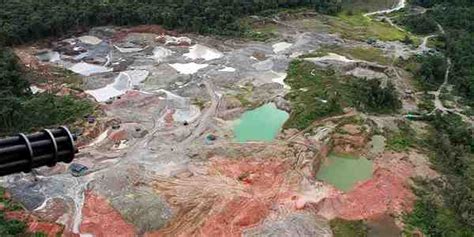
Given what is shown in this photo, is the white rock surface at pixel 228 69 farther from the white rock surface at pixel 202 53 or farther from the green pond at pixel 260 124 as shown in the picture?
the green pond at pixel 260 124

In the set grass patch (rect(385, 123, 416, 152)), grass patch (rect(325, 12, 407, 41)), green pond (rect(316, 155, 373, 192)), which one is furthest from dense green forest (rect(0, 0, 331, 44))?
green pond (rect(316, 155, 373, 192))

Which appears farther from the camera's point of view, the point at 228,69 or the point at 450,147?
the point at 228,69

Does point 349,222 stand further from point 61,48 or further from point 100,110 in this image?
point 61,48

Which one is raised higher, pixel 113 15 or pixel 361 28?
pixel 113 15

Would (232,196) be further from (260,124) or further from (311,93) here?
(311,93)

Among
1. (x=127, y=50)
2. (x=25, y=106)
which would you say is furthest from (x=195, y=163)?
(x=127, y=50)

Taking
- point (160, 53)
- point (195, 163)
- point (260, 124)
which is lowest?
point (260, 124)

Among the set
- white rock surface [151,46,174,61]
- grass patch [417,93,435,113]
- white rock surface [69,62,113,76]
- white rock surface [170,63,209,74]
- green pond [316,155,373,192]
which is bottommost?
green pond [316,155,373,192]

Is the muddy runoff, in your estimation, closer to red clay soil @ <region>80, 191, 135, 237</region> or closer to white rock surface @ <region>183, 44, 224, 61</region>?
red clay soil @ <region>80, 191, 135, 237</region>
